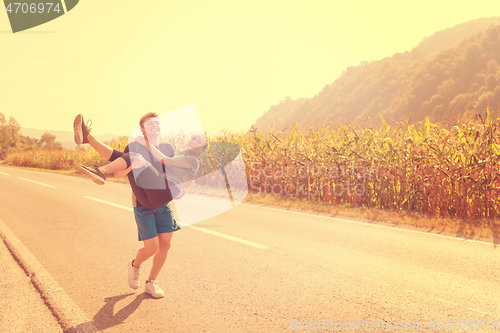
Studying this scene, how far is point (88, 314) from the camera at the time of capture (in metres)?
3.51

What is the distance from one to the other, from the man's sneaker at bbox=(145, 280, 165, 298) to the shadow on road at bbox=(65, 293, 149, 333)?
0.36 ft

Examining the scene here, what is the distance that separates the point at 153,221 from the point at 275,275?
1.90 m

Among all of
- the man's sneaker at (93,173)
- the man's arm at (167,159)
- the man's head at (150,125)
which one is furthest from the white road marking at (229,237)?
the man's sneaker at (93,173)

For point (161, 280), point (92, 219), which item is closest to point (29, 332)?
point (161, 280)

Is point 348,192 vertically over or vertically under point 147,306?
under

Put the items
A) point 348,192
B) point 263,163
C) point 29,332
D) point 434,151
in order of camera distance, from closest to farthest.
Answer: point 29,332 < point 434,151 < point 348,192 < point 263,163

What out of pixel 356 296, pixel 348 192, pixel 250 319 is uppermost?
pixel 250 319

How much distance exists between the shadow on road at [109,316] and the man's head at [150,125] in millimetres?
1863

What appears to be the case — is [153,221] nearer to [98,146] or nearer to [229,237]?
[98,146]

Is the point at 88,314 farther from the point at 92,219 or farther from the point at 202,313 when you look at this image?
the point at 92,219

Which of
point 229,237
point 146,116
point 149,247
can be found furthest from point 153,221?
point 229,237

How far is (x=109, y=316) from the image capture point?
347 centimetres

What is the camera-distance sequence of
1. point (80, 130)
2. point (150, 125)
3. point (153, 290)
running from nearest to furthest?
point (80, 130)
point (150, 125)
point (153, 290)

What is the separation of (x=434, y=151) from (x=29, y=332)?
28.4ft
